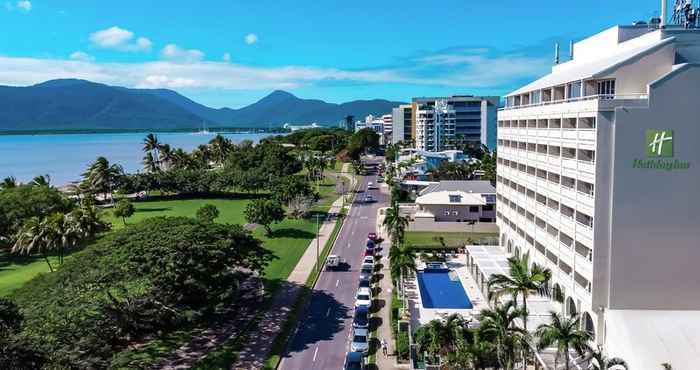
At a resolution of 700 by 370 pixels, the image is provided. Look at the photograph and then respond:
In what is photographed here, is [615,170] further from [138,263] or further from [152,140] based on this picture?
[152,140]

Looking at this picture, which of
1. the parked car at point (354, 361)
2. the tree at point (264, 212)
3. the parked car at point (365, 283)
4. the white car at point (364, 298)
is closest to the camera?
the parked car at point (354, 361)

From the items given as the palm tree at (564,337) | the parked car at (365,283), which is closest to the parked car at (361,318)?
the parked car at (365,283)

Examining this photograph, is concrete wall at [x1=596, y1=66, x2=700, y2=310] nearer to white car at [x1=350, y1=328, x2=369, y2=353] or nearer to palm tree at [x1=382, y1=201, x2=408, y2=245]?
white car at [x1=350, y1=328, x2=369, y2=353]

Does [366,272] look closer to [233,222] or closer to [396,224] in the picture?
[396,224]

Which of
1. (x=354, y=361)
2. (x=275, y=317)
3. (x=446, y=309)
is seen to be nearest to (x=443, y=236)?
(x=446, y=309)

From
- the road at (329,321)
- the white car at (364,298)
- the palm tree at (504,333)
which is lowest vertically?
the road at (329,321)

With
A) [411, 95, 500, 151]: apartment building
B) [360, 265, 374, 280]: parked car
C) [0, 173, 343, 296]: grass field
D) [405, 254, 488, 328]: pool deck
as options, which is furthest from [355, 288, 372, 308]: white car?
[411, 95, 500, 151]: apartment building

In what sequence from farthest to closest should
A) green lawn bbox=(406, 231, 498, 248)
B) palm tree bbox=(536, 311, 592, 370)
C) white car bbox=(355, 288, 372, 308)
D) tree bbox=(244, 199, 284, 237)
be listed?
tree bbox=(244, 199, 284, 237)
green lawn bbox=(406, 231, 498, 248)
white car bbox=(355, 288, 372, 308)
palm tree bbox=(536, 311, 592, 370)

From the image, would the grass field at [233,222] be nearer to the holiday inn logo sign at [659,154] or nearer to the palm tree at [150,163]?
the palm tree at [150,163]
